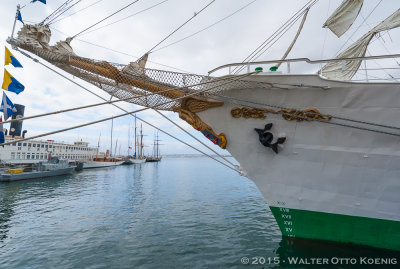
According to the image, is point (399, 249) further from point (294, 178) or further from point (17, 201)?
point (17, 201)

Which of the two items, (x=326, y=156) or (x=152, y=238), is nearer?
(x=326, y=156)

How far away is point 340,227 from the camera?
4633 mm

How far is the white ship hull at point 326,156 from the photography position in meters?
4.19

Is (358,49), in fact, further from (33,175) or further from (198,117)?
(33,175)

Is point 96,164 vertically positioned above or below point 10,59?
below

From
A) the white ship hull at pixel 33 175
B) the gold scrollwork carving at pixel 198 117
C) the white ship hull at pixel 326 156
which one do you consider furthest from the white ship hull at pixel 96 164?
the white ship hull at pixel 326 156

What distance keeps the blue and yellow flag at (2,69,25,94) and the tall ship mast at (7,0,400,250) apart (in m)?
1.01

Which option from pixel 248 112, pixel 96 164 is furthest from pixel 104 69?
pixel 96 164

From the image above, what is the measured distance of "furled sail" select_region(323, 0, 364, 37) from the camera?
24.6 feet

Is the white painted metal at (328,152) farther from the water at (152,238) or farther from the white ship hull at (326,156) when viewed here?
the water at (152,238)

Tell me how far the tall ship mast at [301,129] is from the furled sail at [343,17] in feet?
14.5

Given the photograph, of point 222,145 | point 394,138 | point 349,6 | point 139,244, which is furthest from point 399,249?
point 349,6

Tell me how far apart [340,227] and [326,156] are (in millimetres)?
1699

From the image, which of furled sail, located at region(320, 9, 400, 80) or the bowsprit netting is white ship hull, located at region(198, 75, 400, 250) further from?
furled sail, located at region(320, 9, 400, 80)
